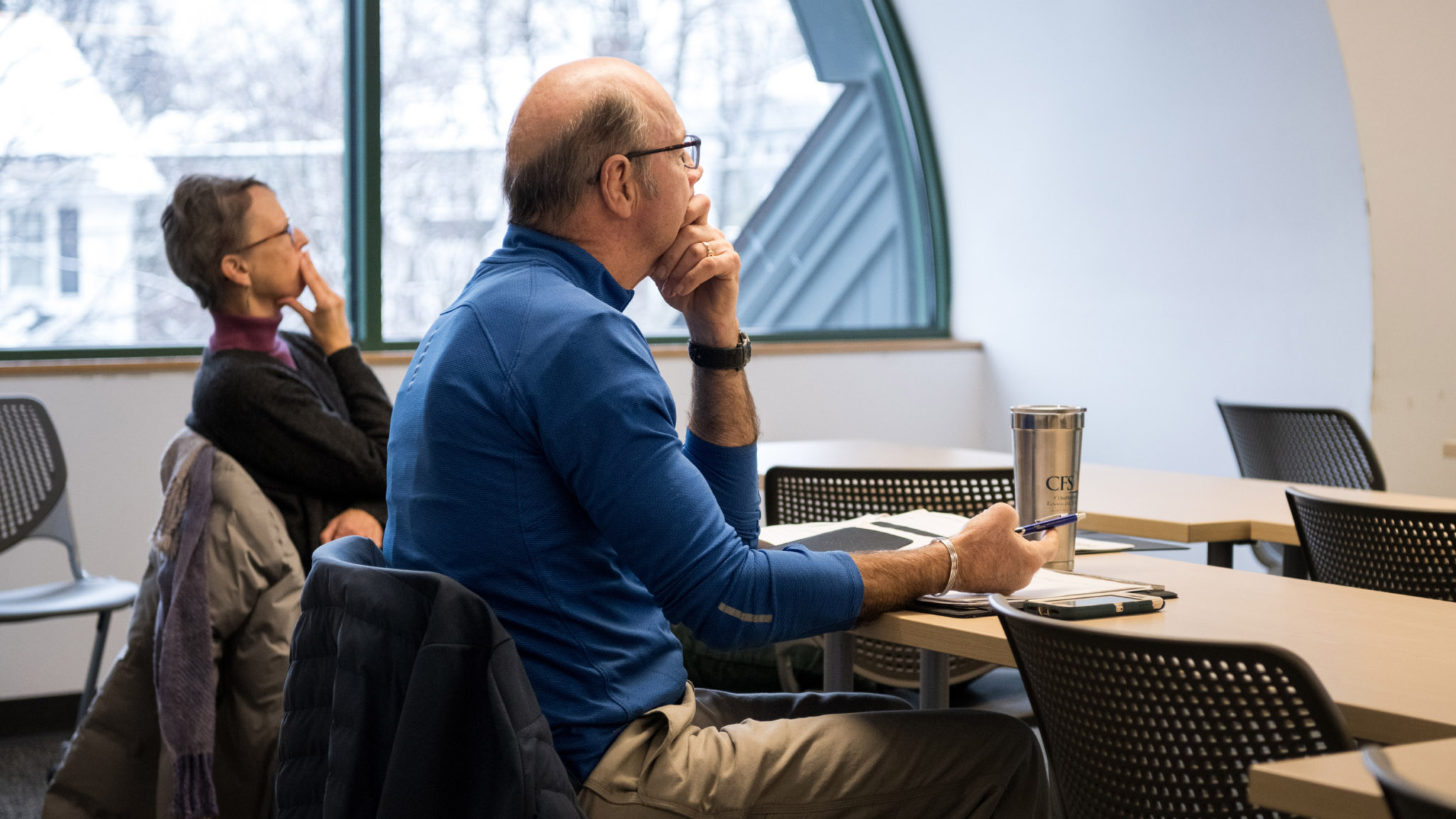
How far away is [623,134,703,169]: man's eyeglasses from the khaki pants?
0.64m

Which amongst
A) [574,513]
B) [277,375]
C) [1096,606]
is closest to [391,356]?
[277,375]

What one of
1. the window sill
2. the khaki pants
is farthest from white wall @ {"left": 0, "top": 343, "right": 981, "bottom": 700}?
the khaki pants

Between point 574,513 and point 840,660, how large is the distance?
2.03 ft

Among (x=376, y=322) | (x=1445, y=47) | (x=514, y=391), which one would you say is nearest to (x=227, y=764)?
(x=514, y=391)

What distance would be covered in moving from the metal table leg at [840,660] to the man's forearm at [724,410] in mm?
344

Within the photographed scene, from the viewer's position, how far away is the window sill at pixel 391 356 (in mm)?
3631

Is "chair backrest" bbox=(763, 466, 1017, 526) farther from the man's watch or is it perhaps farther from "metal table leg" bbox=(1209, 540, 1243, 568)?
the man's watch

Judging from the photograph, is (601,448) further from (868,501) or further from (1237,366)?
(1237,366)

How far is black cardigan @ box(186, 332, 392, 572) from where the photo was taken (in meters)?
2.32

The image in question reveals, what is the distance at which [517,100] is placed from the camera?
4.40 meters

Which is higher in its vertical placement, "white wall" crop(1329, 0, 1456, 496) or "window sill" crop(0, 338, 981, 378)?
"white wall" crop(1329, 0, 1456, 496)

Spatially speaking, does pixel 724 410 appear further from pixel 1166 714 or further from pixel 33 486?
pixel 33 486

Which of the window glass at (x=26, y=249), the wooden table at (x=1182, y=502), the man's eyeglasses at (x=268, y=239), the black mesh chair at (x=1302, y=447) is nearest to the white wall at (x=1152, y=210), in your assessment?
the black mesh chair at (x=1302, y=447)

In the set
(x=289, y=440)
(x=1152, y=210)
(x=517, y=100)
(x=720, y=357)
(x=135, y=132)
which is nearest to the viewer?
(x=720, y=357)
